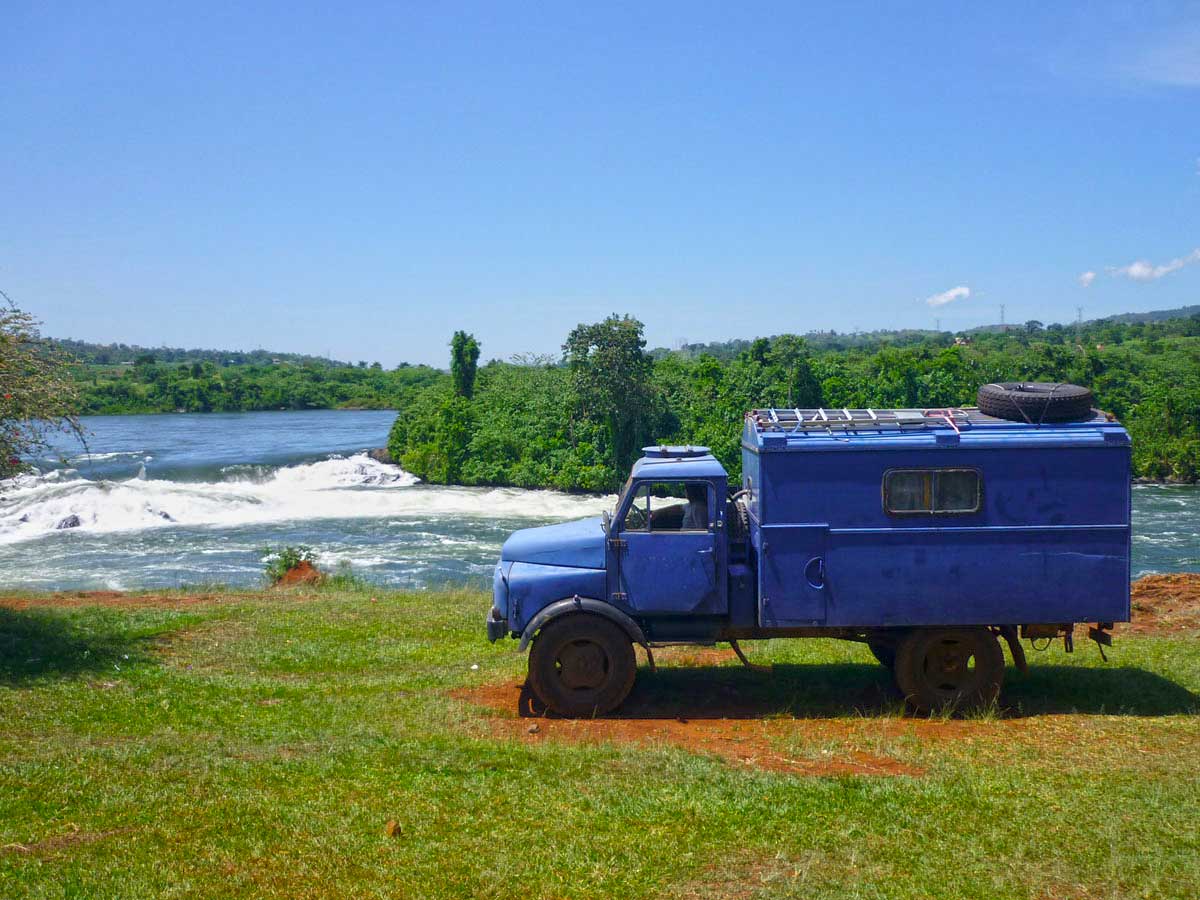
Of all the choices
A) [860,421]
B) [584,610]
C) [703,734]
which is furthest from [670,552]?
[860,421]

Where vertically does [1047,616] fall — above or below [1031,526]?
below

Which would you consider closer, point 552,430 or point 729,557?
point 729,557

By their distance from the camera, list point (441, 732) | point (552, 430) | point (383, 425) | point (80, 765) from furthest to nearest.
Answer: point (383, 425), point (552, 430), point (441, 732), point (80, 765)

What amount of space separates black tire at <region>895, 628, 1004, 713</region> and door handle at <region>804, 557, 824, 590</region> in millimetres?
1142

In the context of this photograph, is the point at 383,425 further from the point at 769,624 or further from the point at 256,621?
the point at 769,624

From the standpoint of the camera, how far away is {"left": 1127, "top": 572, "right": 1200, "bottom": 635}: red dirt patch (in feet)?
48.9

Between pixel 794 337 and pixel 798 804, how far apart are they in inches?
1838

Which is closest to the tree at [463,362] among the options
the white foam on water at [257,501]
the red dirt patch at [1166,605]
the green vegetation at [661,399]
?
the green vegetation at [661,399]

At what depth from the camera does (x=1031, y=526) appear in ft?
32.8

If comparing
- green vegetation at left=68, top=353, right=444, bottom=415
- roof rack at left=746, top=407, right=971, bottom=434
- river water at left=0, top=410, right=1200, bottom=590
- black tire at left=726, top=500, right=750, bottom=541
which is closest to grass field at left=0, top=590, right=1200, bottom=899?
black tire at left=726, top=500, right=750, bottom=541

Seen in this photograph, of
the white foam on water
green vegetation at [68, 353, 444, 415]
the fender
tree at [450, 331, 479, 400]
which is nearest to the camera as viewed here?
the fender

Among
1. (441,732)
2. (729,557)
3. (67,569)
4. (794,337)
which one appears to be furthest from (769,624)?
(794,337)

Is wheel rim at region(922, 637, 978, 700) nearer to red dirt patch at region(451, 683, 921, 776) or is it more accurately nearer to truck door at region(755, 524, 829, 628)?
red dirt patch at region(451, 683, 921, 776)

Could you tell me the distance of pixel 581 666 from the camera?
34.1 ft
